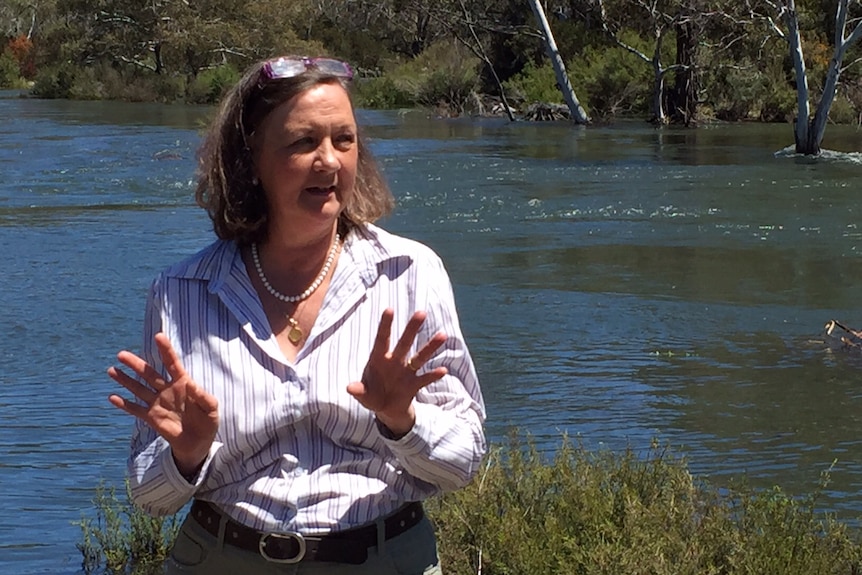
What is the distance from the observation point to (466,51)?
4162cm

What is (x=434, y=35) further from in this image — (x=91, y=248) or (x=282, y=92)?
(x=282, y=92)

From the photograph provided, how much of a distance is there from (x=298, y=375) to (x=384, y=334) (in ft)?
0.83

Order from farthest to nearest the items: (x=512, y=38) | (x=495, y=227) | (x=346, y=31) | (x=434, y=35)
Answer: (x=346, y=31)
(x=434, y=35)
(x=512, y=38)
(x=495, y=227)

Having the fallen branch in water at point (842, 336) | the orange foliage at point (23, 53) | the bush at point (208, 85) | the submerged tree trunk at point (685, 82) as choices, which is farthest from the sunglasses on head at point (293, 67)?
the orange foliage at point (23, 53)

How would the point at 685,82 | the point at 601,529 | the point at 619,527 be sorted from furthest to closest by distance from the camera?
the point at 685,82 → the point at 619,527 → the point at 601,529

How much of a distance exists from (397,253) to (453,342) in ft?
0.70

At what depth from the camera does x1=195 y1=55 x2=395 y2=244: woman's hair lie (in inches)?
119

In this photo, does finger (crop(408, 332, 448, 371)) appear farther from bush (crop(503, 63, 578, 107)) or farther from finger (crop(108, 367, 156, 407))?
bush (crop(503, 63, 578, 107))

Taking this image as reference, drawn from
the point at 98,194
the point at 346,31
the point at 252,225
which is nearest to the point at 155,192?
the point at 98,194

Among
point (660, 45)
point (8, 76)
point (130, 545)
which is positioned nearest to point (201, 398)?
point (130, 545)

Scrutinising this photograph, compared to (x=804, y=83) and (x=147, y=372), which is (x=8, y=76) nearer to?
(x=804, y=83)

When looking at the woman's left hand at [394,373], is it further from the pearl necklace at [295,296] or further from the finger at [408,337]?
the pearl necklace at [295,296]

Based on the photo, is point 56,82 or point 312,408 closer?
point 312,408

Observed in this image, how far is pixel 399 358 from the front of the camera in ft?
8.82
